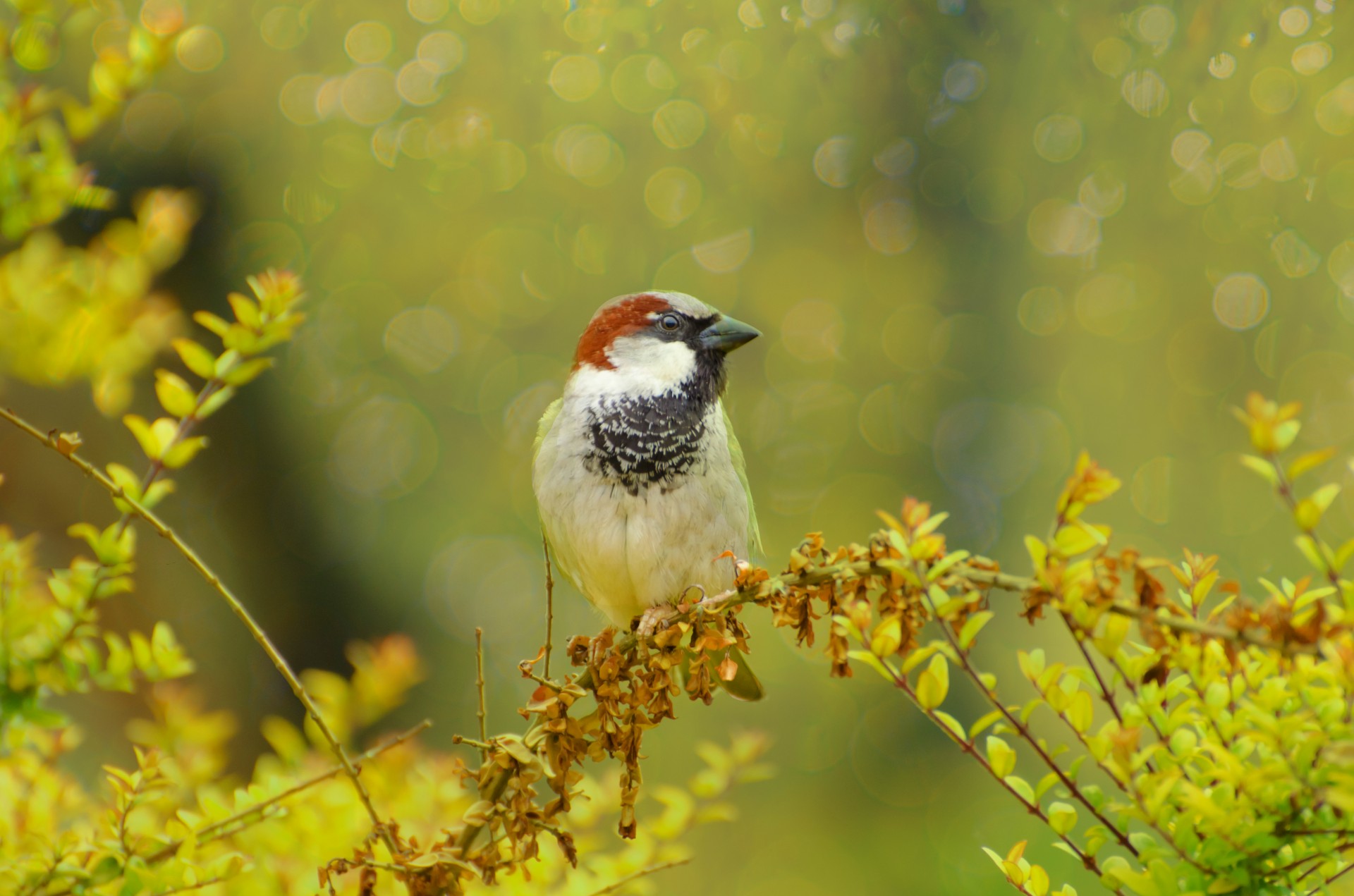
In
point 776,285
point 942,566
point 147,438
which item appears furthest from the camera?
point 776,285

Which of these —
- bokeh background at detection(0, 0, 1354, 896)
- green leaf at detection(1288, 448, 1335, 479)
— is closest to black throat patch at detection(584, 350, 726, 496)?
green leaf at detection(1288, 448, 1335, 479)

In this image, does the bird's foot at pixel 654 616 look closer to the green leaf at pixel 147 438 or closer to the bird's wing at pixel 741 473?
the bird's wing at pixel 741 473

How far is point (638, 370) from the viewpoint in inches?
53.1

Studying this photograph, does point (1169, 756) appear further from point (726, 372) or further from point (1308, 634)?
point (726, 372)

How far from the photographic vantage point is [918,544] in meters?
0.57

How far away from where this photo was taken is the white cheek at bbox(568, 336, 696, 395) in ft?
4.31

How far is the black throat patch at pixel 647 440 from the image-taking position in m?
1.23

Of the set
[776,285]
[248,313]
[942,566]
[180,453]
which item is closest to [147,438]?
[180,453]

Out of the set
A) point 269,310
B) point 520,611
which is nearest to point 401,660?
point 269,310

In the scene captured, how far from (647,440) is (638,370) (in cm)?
14

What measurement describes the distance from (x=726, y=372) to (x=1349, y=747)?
1024 millimetres

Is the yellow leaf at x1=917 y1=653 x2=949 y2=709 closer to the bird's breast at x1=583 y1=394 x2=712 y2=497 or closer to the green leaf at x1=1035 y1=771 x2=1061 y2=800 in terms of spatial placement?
the green leaf at x1=1035 y1=771 x2=1061 y2=800

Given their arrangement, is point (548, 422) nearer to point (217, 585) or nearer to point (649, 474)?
point (649, 474)

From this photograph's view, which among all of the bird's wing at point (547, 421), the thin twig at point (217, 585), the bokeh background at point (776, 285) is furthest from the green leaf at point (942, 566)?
the bokeh background at point (776, 285)
